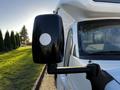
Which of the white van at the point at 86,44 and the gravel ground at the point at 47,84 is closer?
the white van at the point at 86,44

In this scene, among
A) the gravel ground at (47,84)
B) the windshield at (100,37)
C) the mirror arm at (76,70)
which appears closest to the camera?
the mirror arm at (76,70)

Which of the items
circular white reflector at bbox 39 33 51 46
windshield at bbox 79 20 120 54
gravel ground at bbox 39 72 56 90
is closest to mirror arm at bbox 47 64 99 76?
circular white reflector at bbox 39 33 51 46

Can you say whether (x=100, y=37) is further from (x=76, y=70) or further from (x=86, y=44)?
(x=76, y=70)

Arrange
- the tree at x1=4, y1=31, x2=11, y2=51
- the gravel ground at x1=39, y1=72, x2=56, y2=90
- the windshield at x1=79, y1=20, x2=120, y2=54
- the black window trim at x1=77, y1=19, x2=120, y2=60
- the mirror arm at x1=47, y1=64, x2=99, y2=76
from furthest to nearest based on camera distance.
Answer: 1. the tree at x1=4, y1=31, x2=11, y2=51
2. the gravel ground at x1=39, y1=72, x2=56, y2=90
3. the windshield at x1=79, y1=20, x2=120, y2=54
4. the black window trim at x1=77, y1=19, x2=120, y2=60
5. the mirror arm at x1=47, y1=64, x2=99, y2=76

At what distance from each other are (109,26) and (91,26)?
0.71 ft

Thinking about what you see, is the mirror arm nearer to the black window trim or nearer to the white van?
the white van

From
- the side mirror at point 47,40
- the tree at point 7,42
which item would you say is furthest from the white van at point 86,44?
the tree at point 7,42

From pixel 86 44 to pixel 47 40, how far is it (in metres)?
1.82

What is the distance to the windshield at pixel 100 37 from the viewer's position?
4.92 metres

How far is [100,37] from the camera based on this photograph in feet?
17.1

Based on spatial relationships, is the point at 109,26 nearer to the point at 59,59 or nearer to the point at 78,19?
the point at 78,19

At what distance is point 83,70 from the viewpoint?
3.33 meters

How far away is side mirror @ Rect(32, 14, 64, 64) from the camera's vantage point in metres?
3.42

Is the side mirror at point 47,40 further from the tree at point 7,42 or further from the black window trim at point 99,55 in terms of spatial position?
the tree at point 7,42
